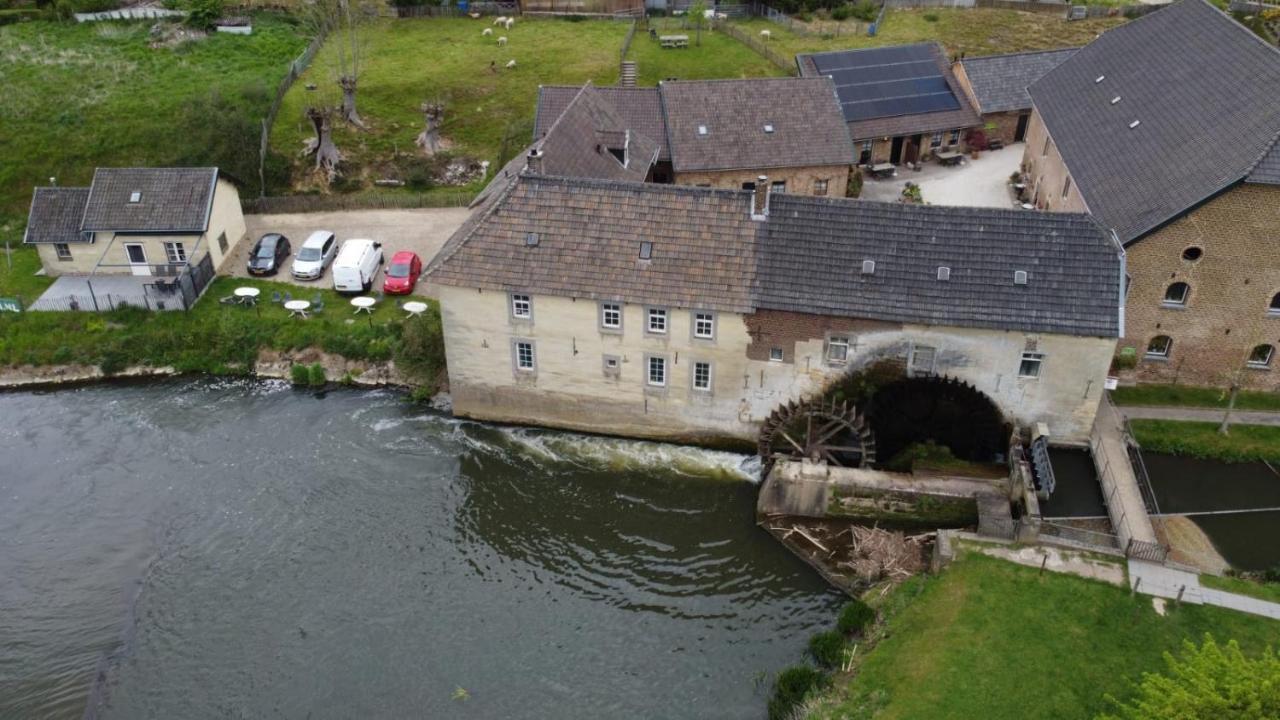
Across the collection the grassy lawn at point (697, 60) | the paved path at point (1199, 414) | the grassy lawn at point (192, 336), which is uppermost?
the grassy lawn at point (697, 60)

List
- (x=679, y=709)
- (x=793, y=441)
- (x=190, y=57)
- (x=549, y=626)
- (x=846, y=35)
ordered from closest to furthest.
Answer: (x=679, y=709), (x=549, y=626), (x=793, y=441), (x=190, y=57), (x=846, y=35)

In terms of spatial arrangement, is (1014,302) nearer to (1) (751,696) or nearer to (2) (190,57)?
(1) (751,696)

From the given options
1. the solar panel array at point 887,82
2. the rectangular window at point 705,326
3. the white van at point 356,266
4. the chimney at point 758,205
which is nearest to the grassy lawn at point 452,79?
the white van at point 356,266

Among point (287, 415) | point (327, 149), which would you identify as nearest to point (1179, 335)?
point (287, 415)

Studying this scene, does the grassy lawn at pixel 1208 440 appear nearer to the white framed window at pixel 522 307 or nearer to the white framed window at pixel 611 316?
the white framed window at pixel 611 316

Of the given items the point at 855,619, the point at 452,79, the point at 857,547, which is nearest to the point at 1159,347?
the point at 857,547
